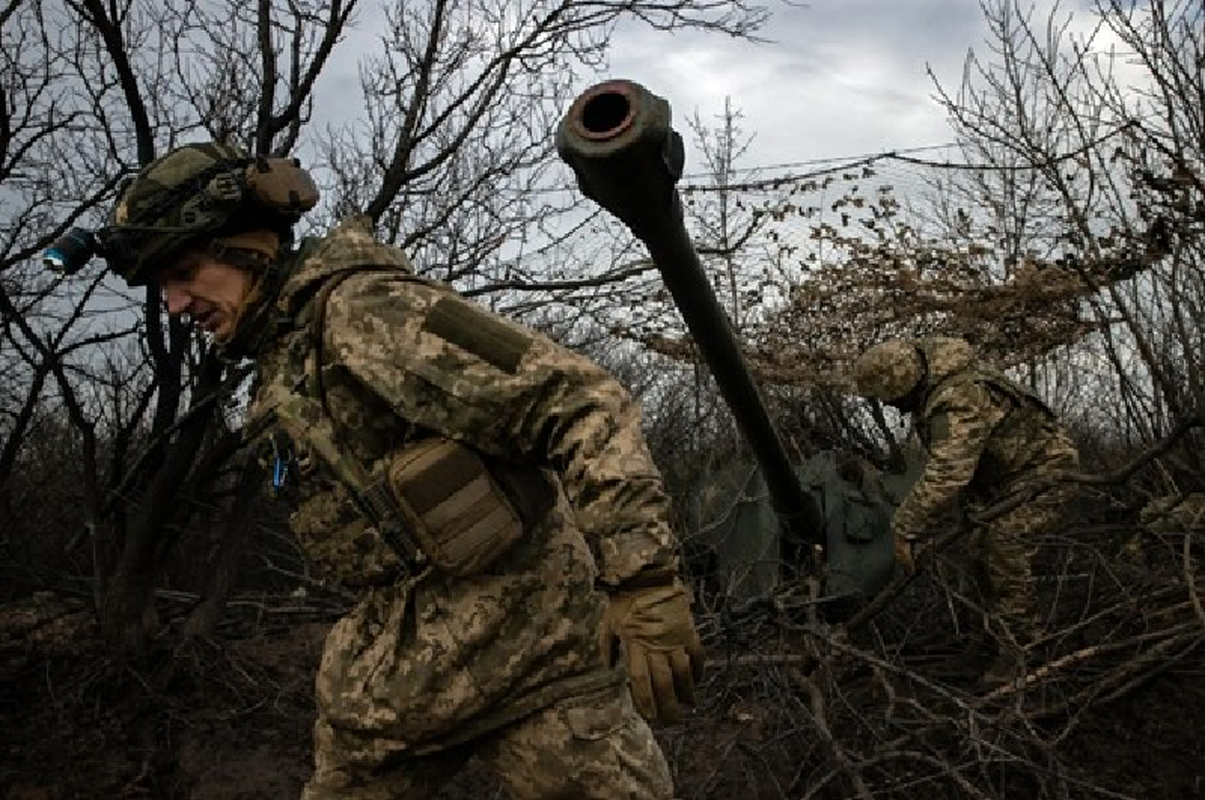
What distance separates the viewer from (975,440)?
575 centimetres

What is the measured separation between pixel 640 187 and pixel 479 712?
1.17 metres

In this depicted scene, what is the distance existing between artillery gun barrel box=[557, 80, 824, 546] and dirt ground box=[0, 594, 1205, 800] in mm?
1315

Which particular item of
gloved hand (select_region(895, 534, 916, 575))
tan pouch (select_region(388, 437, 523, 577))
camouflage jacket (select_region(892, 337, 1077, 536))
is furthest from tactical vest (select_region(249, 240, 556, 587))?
camouflage jacket (select_region(892, 337, 1077, 536))

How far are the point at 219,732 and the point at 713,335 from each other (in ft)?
9.31

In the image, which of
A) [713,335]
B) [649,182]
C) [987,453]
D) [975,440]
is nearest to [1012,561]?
[987,453]

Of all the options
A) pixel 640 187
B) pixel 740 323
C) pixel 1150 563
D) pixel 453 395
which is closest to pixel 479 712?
pixel 453 395

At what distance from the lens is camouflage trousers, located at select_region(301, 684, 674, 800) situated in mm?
2305

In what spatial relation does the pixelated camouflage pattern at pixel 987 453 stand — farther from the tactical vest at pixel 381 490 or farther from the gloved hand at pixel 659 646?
the gloved hand at pixel 659 646

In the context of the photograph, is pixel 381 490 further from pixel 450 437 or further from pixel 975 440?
pixel 975 440

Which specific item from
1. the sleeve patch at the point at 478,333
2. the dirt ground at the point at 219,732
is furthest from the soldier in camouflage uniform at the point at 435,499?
the dirt ground at the point at 219,732

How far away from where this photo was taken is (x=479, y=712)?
236 cm

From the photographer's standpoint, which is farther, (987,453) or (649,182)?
(987,453)

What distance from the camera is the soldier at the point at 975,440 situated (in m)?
5.68

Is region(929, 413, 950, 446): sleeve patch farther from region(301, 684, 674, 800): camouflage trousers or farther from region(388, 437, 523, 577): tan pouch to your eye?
region(388, 437, 523, 577): tan pouch
